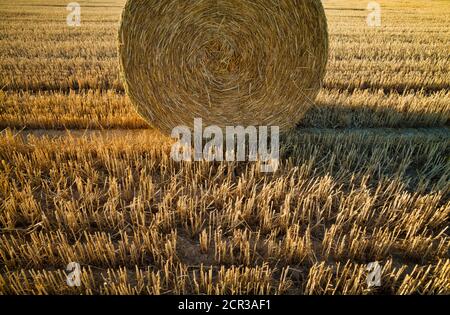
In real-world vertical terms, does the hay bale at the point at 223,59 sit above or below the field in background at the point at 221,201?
above

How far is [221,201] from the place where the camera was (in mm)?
3426

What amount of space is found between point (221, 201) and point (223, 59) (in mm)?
1587

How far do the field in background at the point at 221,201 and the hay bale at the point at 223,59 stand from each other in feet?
1.74

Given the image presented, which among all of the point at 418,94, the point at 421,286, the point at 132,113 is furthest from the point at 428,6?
the point at 421,286

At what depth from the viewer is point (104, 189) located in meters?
3.62

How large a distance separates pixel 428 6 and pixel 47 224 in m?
22.8

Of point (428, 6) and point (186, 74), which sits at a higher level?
point (428, 6)

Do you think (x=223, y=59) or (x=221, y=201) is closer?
(x=221, y=201)

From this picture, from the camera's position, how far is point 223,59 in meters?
4.06

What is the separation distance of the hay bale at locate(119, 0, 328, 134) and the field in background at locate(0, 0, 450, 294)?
0.53 metres

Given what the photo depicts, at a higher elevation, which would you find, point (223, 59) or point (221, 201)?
point (223, 59)

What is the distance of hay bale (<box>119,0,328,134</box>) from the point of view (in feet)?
12.5

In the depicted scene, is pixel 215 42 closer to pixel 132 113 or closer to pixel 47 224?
pixel 132 113

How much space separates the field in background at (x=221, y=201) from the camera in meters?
2.64
